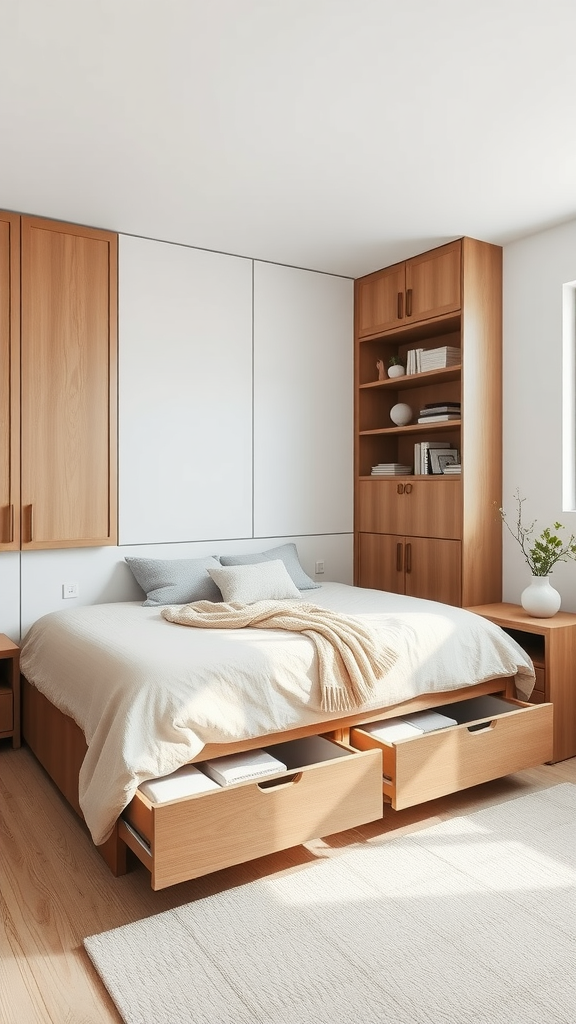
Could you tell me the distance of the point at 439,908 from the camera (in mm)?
2092

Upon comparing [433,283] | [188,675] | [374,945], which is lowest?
[374,945]

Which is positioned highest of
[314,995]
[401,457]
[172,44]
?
[172,44]

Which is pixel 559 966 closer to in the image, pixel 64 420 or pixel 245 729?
pixel 245 729

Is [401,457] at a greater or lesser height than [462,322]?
lesser

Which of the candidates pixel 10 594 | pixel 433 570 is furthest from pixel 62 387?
pixel 433 570

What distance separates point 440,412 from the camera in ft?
13.1

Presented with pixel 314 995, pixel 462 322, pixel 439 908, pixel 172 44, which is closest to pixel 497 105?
pixel 172 44

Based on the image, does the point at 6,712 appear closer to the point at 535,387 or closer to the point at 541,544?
the point at 541,544

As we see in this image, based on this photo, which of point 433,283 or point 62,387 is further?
point 433,283

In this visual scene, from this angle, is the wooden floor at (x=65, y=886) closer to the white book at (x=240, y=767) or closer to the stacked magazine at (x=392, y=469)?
the white book at (x=240, y=767)

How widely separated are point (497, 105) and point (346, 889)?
2580 mm

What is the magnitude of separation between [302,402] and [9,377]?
1695 mm

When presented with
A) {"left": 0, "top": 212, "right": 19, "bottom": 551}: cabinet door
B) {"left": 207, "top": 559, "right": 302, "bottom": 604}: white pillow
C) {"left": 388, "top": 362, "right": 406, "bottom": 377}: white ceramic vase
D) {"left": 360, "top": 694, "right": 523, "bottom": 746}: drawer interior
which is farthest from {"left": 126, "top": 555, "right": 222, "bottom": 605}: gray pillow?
{"left": 388, "top": 362, "right": 406, "bottom": 377}: white ceramic vase

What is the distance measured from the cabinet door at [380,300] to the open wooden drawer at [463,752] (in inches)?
90.3
